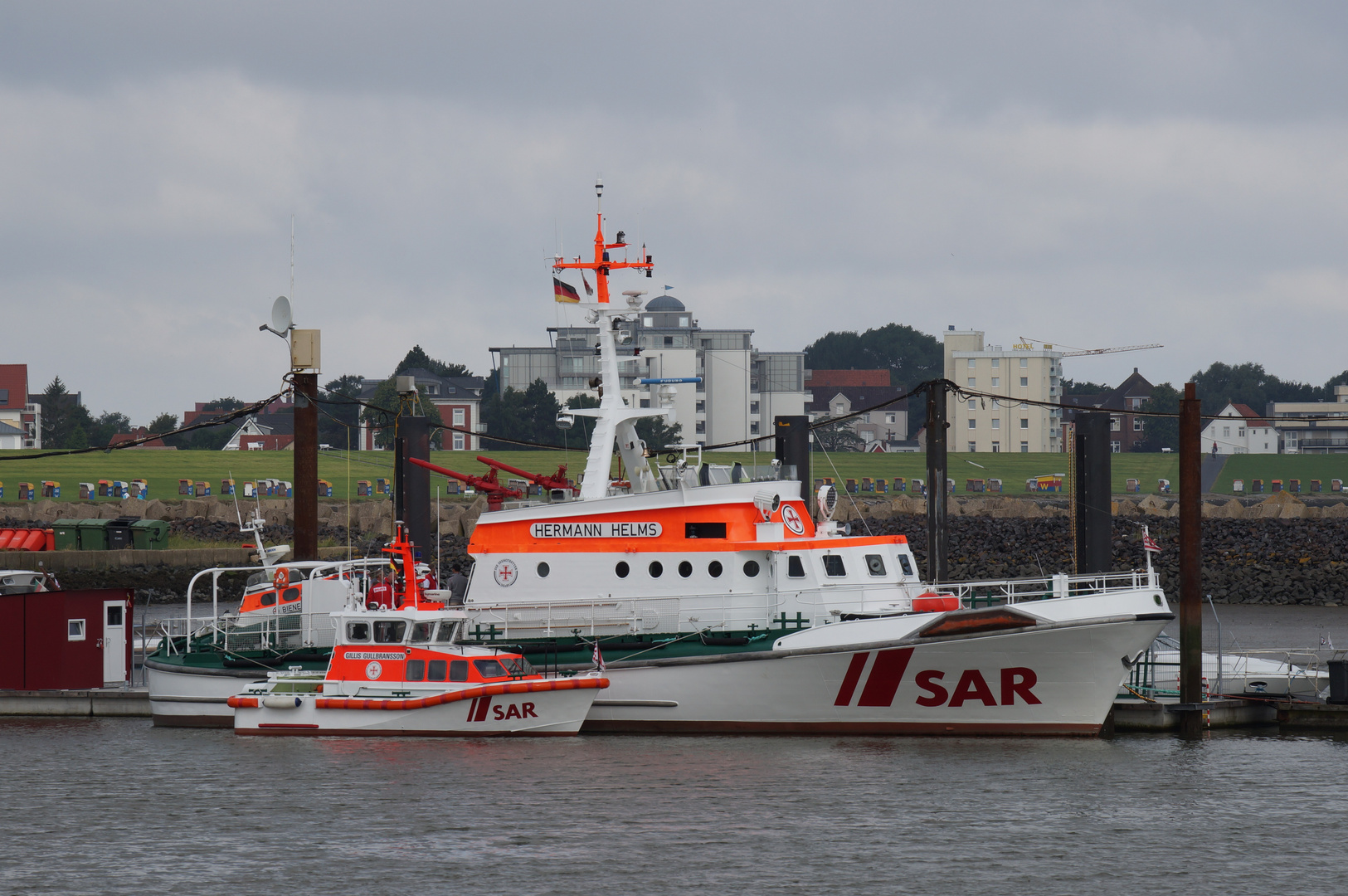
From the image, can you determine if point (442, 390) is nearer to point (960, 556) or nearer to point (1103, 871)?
point (960, 556)

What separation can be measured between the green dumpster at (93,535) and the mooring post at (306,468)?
30.7m

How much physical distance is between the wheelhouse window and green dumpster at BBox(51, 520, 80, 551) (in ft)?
124

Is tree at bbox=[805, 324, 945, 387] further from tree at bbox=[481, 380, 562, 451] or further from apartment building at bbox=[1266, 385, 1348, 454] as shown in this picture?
tree at bbox=[481, 380, 562, 451]

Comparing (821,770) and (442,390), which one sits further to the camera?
(442,390)

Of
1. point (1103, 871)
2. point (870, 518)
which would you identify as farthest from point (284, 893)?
point (870, 518)

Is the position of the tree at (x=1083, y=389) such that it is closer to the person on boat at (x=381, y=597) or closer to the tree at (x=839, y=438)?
the tree at (x=839, y=438)

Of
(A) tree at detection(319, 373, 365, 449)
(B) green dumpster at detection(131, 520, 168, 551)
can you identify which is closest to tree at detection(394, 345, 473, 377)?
(A) tree at detection(319, 373, 365, 449)

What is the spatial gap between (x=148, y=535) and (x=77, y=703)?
3105 cm

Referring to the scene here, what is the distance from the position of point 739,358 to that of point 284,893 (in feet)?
322

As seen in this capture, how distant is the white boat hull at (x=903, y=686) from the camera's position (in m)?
21.2

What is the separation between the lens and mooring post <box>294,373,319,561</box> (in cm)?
2731

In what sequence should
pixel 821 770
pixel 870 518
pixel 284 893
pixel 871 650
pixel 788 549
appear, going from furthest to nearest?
pixel 870 518, pixel 788 549, pixel 871 650, pixel 821 770, pixel 284 893

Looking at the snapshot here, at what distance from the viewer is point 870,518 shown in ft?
221

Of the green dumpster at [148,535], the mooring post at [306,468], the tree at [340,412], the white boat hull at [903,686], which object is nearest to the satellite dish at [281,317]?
the mooring post at [306,468]
